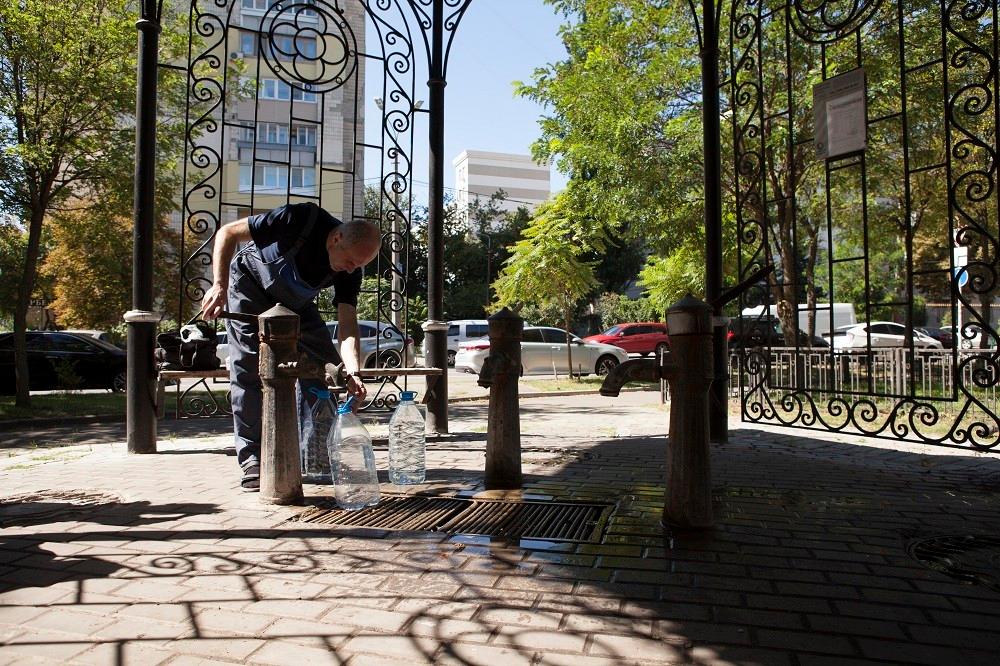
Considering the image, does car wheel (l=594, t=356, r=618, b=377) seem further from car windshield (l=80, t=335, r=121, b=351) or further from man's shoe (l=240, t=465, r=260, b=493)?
man's shoe (l=240, t=465, r=260, b=493)

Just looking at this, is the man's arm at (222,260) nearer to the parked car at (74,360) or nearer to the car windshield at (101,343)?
the parked car at (74,360)

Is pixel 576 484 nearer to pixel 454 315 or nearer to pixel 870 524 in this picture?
pixel 870 524

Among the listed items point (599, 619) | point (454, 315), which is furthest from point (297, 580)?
point (454, 315)

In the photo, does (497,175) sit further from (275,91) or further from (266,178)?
(266,178)

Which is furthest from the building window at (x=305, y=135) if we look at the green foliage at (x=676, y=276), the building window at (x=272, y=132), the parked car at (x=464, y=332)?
the green foliage at (x=676, y=276)

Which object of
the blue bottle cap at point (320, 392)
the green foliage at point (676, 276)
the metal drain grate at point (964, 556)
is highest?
the green foliage at point (676, 276)

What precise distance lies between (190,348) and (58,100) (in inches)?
334

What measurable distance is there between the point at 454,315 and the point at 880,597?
40.9 metres

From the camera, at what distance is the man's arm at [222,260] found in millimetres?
4598

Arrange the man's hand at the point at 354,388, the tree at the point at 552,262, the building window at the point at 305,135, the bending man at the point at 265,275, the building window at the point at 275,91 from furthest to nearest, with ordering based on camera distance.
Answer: the building window at the point at 275,91
the building window at the point at 305,135
the tree at the point at 552,262
the bending man at the point at 265,275
the man's hand at the point at 354,388

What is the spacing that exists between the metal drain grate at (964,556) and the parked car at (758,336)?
2790 mm

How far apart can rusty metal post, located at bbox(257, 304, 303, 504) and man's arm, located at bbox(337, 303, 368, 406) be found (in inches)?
13.9

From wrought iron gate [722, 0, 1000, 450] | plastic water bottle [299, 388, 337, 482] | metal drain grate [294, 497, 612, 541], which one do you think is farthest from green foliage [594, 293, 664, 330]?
metal drain grate [294, 497, 612, 541]

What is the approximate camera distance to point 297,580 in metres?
2.74
